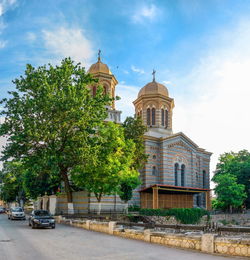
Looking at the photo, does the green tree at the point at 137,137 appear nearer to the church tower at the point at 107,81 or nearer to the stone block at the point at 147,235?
the church tower at the point at 107,81

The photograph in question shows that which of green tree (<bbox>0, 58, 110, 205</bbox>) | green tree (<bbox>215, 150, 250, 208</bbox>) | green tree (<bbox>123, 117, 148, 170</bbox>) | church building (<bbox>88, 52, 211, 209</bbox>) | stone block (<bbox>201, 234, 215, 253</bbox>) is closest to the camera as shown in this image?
stone block (<bbox>201, 234, 215, 253</bbox>)

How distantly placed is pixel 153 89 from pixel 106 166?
2162 cm

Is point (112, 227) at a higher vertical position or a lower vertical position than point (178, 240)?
lower

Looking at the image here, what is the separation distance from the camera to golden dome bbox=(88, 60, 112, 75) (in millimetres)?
40906

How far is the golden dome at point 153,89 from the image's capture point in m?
45.8

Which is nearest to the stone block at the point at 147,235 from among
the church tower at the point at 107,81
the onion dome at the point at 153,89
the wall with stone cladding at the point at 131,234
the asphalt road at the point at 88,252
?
the wall with stone cladding at the point at 131,234

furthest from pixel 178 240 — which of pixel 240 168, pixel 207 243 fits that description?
pixel 240 168

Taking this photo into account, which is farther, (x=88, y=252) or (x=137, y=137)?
(x=137, y=137)

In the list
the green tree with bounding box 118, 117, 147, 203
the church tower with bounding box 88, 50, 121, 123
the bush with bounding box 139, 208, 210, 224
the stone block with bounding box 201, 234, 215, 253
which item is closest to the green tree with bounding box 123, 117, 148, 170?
the green tree with bounding box 118, 117, 147, 203

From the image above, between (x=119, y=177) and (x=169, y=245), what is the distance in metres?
15.2

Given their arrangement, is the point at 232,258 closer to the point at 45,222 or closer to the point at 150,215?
the point at 45,222

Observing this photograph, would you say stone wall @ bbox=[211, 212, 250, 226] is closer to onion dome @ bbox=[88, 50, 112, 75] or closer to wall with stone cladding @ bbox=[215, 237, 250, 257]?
onion dome @ bbox=[88, 50, 112, 75]

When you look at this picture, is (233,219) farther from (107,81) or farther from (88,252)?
(88,252)

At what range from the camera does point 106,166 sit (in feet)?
89.0
